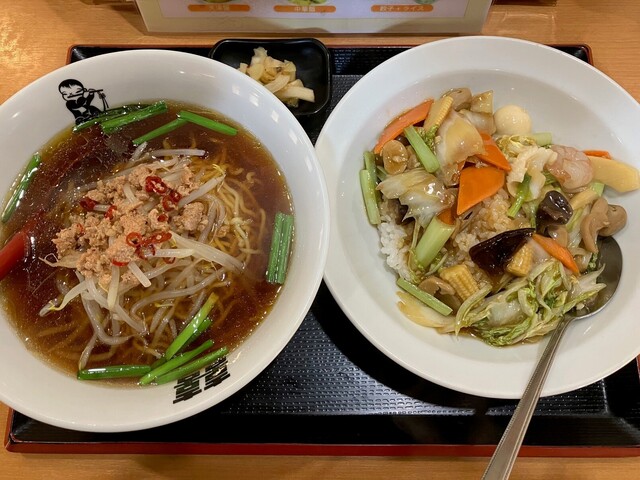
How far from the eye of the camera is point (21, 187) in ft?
5.06

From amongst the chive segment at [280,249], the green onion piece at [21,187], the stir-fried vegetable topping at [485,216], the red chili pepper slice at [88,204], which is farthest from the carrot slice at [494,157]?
the green onion piece at [21,187]

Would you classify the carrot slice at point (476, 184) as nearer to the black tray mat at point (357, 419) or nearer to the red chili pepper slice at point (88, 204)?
the black tray mat at point (357, 419)

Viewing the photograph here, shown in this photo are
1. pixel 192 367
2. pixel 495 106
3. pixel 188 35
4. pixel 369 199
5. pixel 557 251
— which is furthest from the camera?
pixel 188 35

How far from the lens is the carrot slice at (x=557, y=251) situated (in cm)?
172

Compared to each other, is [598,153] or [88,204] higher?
[88,204]

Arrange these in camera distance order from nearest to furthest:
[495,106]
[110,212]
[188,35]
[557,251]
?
[110,212]
[557,251]
[495,106]
[188,35]

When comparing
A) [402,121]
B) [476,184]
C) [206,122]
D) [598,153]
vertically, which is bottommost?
[598,153]

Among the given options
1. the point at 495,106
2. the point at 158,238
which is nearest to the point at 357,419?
the point at 158,238

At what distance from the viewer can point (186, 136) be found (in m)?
1.68

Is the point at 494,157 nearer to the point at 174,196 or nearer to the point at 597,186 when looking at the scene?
the point at 597,186

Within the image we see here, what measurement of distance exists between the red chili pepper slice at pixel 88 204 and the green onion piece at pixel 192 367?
1.85ft

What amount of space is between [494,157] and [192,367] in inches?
48.2

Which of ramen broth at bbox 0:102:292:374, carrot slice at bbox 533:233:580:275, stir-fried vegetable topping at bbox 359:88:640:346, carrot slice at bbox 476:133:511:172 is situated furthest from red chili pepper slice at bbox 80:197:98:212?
carrot slice at bbox 533:233:580:275

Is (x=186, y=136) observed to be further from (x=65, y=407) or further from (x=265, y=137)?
(x=65, y=407)
